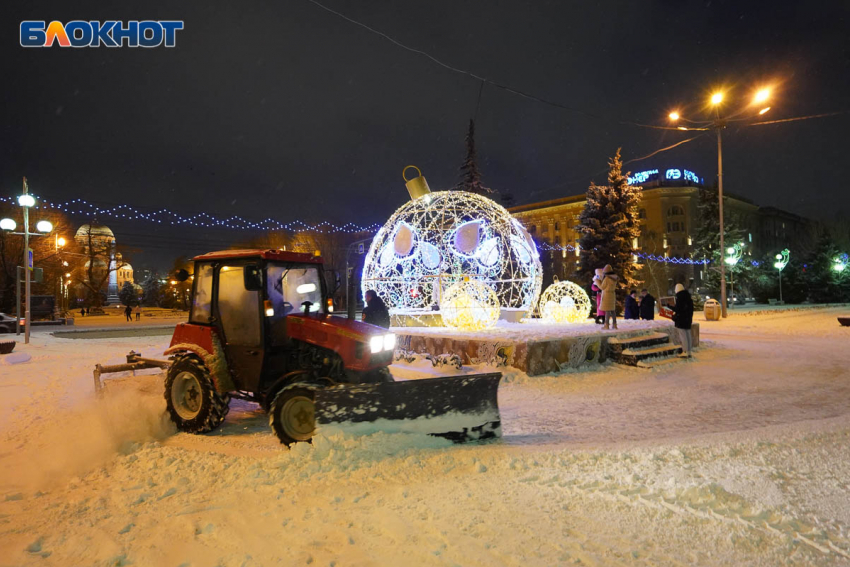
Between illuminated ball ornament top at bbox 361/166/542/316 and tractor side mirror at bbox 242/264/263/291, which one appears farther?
illuminated ball ornament top at bbox 361/166/542/316

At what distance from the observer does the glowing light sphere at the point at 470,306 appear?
38.1ft

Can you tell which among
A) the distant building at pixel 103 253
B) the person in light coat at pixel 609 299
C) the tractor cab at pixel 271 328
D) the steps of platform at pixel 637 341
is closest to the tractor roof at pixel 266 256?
the tractor cab at pixel 271 328

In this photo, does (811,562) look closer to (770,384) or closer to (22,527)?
(22,527)

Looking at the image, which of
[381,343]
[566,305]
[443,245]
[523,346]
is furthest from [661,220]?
[381,343]

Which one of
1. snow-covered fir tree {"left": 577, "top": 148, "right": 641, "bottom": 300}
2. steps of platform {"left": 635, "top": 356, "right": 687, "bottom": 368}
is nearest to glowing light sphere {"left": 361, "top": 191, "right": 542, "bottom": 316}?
steps of platform {"left": 635, "top": 356, "right": 687, "bottom": 368}

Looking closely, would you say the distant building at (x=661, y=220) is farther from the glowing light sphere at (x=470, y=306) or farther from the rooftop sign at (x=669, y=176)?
the glowing light sphere at (x=470, y=306)

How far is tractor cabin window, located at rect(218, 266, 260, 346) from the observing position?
5.82 metres

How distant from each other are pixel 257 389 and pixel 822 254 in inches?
1970

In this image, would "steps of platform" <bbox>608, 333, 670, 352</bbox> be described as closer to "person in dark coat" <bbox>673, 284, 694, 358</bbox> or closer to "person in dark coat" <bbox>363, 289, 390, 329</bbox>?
"person in dark coat" <bbox>673, 284, 694, 358</bbox>

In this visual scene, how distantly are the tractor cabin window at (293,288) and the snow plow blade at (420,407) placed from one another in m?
1.54

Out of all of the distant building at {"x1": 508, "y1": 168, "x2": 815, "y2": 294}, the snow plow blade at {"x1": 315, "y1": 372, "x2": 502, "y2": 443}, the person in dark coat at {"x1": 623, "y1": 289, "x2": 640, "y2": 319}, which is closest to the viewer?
the snow plow blade at {"x1": 315, "y1": 372, "x2": 502, "y2": 443}

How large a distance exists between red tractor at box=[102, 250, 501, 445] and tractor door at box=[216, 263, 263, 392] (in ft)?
0.04

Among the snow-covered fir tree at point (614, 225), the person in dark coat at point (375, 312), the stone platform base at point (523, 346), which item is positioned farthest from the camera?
the snow-covered fir tree at point (614, 225)

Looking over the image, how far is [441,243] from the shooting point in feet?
46.0
